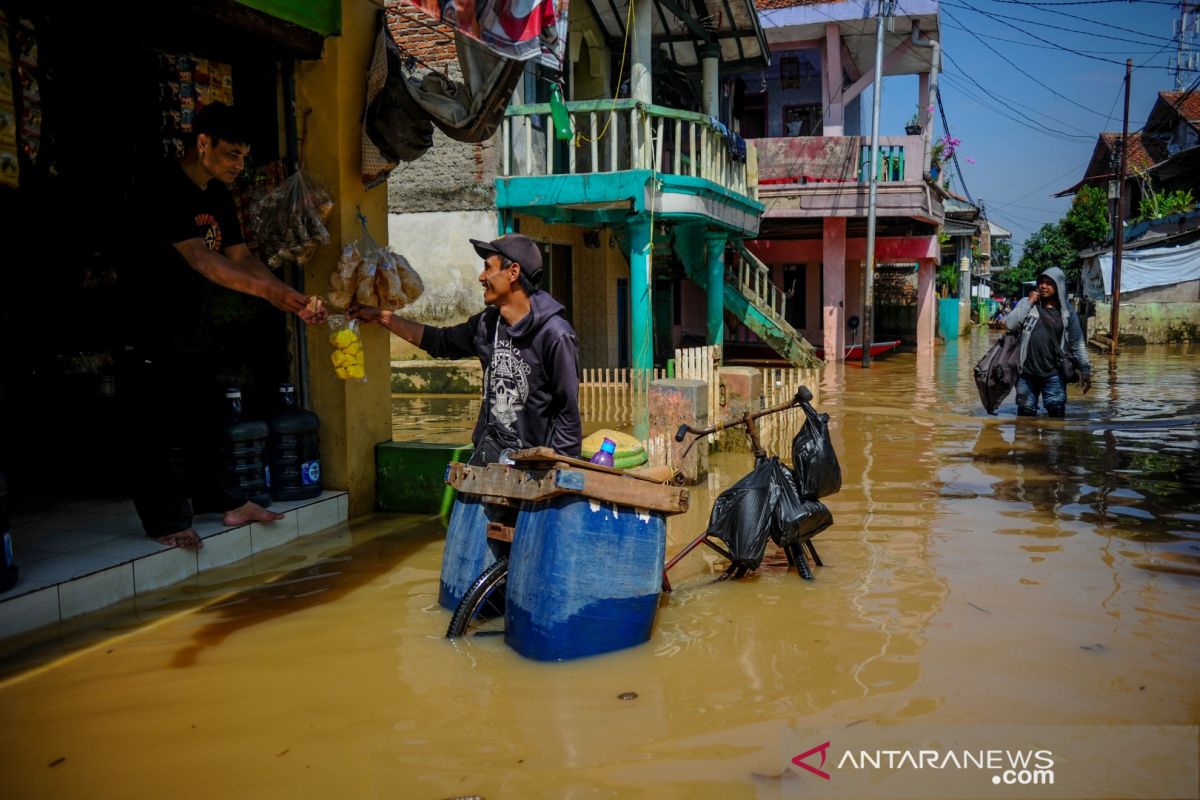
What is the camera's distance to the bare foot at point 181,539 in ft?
15.4

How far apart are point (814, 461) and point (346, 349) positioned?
8.80ft

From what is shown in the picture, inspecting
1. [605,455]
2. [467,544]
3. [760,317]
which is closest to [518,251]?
[605,455]

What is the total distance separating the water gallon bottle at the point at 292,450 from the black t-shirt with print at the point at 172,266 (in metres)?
0.87

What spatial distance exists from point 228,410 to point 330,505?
963 mm

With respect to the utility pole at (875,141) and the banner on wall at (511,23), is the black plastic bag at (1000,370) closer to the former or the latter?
the banner on wall at (511,23)

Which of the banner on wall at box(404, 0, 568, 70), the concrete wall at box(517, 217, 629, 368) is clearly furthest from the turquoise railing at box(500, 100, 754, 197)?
the banner on wall at box(404, 0, 568, 70)

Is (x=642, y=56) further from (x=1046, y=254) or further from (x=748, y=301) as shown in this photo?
(x=1046, y=254)

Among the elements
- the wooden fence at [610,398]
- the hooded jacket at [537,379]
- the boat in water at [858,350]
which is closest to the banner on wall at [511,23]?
the hooded jacket at [537,379]

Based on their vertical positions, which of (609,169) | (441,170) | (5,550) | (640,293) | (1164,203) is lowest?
(5,550)

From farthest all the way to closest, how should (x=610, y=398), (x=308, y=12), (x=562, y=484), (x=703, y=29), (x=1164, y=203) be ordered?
(x=1164, y=203) < (x=703, y=29) < (x=610, y=398) < (x=308, y=12) < (x=562, y=484)

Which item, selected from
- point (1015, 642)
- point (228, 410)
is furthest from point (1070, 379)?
point (228, 410)

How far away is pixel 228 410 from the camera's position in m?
5.22

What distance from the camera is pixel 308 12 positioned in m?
5.27

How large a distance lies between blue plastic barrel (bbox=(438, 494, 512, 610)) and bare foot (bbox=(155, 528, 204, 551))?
1.47 m
